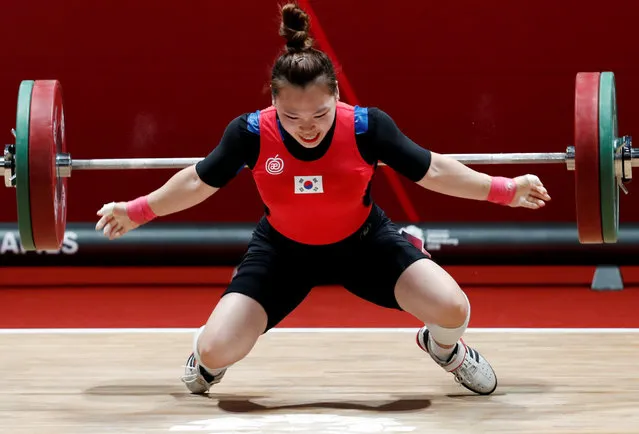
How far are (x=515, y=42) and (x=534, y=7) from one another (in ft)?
0.74

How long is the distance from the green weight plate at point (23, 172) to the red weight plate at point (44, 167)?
0.01 m

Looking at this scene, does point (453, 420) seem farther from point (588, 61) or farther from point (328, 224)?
point (588, 61)

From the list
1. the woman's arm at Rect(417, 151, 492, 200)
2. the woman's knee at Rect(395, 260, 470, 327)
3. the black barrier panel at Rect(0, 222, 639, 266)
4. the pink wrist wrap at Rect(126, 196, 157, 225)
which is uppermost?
the woman's arm at Rect(417, 151, 492, 200)

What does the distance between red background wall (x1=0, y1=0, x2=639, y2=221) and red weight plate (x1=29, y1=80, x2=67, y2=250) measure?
8.77 ft

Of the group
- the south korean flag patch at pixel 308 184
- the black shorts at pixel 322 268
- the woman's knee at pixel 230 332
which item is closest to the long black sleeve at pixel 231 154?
the south korean flag patch at pixel 308 184

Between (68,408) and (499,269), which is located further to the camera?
(499,269)

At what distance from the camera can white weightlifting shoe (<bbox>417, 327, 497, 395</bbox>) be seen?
321 centimetres

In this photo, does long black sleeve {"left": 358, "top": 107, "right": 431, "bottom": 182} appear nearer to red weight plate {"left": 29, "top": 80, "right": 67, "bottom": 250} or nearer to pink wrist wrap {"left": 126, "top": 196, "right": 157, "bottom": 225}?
pink wrist wrap {"left": 126, "top": 196, "right": 157, "bottom": 225}

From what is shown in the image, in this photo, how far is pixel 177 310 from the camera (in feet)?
16.8

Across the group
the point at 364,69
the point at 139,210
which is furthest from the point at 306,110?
the point at 364,69

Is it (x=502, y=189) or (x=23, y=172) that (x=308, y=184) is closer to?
(x=502, y=189)

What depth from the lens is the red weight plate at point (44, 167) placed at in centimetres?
340

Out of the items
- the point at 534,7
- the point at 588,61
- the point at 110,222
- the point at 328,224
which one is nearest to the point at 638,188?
the point at 588,61

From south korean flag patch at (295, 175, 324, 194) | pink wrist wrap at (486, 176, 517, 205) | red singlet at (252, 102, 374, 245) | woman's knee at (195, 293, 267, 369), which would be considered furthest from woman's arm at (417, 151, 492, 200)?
woman's knee at (195, 293, 267, 369)
